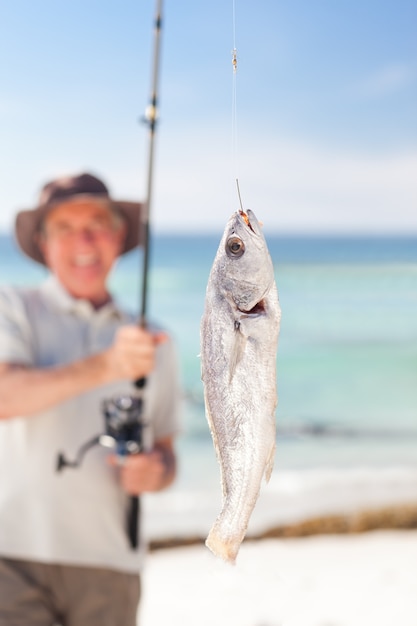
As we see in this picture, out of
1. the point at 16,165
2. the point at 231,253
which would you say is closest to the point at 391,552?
the point at 231,253

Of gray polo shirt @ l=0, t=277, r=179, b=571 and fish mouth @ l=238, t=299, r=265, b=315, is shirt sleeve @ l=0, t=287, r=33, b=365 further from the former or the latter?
fish mouth @ l=238, t=299, r=265, b=315

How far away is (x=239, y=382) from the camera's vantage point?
1010 millimetres

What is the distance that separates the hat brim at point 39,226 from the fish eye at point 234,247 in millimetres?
2158

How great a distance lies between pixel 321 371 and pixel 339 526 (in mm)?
9658

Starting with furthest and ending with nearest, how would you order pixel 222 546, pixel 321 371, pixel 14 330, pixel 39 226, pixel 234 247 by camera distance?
pixel 321 371 < pixel 39 226 < pixel 14 330 < pixel 234 247 < pixel 222 546

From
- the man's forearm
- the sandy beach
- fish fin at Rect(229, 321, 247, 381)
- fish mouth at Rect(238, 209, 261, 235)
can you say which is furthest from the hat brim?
fish fin at Rect(229, 321, 247, 381)

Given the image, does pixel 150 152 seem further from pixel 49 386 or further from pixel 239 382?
pixel 239 382

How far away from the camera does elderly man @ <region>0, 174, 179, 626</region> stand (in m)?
2.81

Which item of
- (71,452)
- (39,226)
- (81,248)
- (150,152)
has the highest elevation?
(150,152)

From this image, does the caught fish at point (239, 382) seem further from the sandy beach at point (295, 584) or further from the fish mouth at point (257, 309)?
the sandy beach at point (295, 584)

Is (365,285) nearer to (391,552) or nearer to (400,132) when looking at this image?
(400,132)

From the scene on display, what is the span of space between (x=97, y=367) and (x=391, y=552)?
3.79 metres

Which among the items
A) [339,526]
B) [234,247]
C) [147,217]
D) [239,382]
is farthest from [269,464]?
[339,526]

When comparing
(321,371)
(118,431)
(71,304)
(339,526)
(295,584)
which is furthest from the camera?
(321,371)
